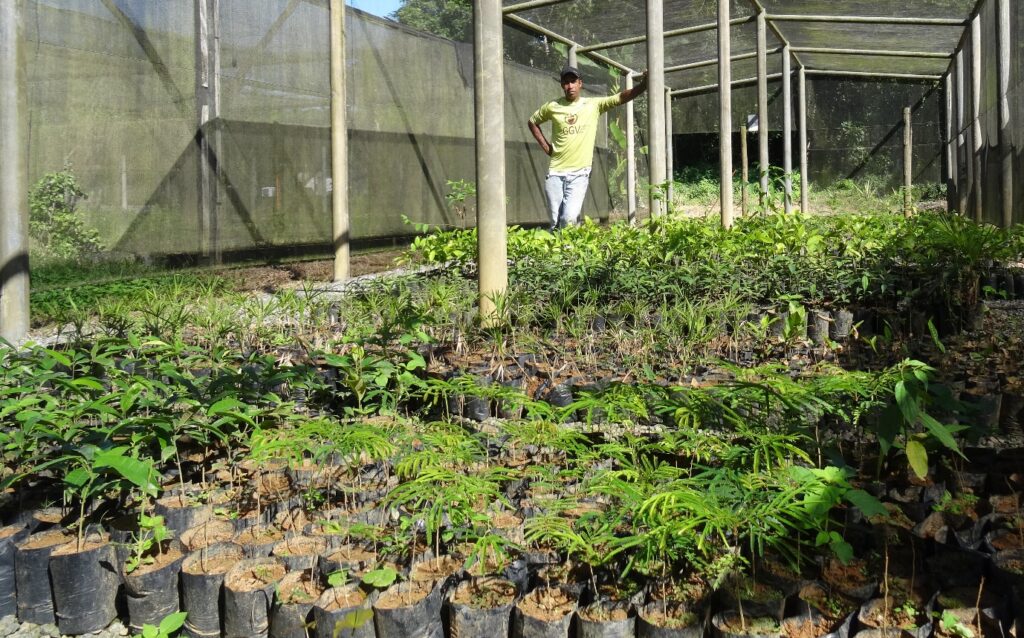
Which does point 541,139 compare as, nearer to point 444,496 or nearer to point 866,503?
point 444,496

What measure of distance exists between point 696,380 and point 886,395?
130 cm

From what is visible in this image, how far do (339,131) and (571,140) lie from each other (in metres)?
1.87

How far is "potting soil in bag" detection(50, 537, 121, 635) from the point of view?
7.22ft

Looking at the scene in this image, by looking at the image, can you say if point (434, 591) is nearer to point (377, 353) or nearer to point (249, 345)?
point (377, 353)

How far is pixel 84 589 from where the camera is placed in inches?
86.8

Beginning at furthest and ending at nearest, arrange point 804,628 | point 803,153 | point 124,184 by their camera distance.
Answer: point 803,153 < point 124,184 < point 804,628

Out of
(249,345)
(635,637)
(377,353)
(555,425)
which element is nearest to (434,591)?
(635,637)

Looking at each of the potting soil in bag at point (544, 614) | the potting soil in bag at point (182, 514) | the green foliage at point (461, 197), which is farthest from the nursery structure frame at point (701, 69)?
the potting soil in bag at point (544, 614)

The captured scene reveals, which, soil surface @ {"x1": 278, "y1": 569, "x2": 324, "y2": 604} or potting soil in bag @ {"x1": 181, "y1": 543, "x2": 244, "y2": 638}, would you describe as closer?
soil surface @ {"x1": 278, "y1": 569, "x2": 324, "y2": 604}

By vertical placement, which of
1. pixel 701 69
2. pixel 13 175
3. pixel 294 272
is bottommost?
pixel 294 272

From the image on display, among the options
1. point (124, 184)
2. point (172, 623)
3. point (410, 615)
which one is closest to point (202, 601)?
point (172, 623)

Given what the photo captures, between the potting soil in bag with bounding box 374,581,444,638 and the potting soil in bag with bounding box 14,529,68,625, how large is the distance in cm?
94

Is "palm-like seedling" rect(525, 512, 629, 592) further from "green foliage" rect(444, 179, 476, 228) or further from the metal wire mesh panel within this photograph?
"green foliage" rect(444, 179, 476, 228)

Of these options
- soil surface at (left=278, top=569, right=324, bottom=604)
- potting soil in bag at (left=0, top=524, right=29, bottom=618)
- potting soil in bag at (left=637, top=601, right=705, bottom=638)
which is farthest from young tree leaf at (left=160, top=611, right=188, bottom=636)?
potting soil in bag at (left=637, top=601, right=705, bottom=638)
